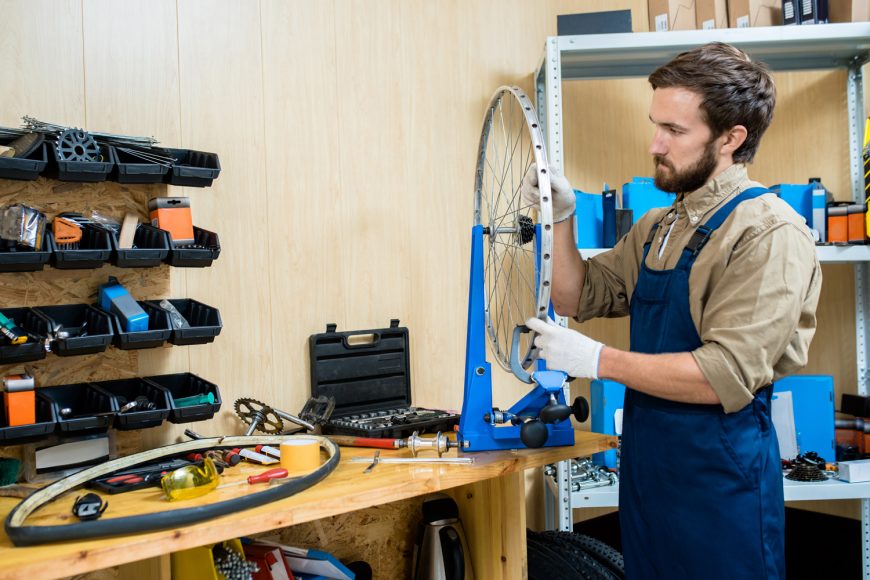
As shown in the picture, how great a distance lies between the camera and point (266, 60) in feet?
6.32

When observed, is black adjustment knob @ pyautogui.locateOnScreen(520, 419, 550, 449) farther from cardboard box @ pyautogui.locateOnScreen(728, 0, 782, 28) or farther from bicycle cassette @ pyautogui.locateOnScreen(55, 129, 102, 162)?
cardboard box @ pyautogui.locateOnScreen(728, 0, 782, 28)

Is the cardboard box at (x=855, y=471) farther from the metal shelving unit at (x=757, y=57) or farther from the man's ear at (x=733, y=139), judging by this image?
the man's ear at (x=733, y=139)

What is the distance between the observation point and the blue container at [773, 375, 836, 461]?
2.24 m

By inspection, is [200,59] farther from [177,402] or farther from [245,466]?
[245,466]

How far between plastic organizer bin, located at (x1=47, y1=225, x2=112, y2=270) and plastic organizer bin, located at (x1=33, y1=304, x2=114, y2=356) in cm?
11

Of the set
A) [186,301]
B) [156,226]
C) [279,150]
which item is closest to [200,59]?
[279,150]

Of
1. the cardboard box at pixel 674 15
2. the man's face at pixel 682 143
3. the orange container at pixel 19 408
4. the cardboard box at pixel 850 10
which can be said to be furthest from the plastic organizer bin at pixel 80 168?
the cardboard box at pixel 850 10

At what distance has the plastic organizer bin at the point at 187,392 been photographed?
151cm

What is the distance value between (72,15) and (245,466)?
3.65 feet

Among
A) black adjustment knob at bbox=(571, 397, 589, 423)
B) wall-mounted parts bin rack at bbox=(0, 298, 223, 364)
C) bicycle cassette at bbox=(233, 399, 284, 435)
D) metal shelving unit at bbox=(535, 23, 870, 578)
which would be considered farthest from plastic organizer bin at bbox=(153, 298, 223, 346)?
metal shelving unit at bbox=(535, 23, 870, 578)

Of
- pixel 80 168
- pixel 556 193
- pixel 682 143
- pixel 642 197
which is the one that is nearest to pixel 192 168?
pixel 80 168

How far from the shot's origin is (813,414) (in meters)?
2.24

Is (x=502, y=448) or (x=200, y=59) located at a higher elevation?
(x=200, y=59)

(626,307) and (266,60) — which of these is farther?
(266,60)
